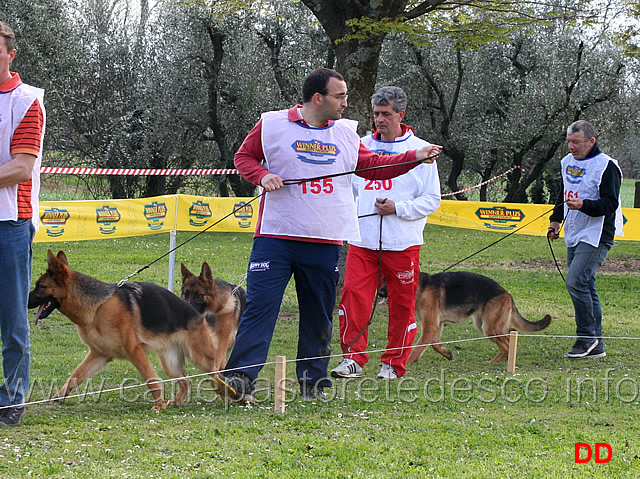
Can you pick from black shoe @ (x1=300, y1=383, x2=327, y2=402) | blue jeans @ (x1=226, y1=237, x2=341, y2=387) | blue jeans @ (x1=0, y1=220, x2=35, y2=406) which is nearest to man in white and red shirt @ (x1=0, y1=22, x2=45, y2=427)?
blue jeans @ (x1=0, y1=220, x2=35, y2=406)

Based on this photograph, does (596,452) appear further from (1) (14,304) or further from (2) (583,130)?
(2) (583,130)

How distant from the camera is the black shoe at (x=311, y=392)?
17.1 feet

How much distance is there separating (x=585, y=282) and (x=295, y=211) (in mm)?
4030

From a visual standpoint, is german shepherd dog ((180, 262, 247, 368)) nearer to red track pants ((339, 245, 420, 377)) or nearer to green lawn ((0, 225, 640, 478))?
green lawn ((0, 225, 640, 478))

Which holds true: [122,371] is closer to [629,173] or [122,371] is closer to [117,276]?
[117,276]

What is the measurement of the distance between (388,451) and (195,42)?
17449 millimetres

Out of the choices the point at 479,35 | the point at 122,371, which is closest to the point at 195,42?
the point at 479,35

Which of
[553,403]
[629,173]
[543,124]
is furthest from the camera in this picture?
[629,173]

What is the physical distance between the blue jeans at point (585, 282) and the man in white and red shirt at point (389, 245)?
6.99 feet

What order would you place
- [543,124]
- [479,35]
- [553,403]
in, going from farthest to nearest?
1. [543,124]
2. [479,35]
3. [553,403]

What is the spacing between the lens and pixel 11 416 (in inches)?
165

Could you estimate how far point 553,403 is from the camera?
5.39m

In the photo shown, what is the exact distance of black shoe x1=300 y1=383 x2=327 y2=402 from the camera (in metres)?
5.20

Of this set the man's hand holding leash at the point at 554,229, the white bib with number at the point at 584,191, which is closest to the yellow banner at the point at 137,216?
the man's hand holding leash at the point at 554,229
